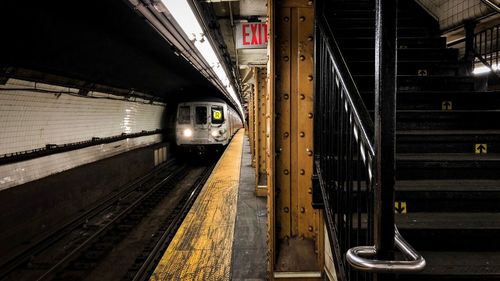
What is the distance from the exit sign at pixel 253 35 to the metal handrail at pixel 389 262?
4.59m

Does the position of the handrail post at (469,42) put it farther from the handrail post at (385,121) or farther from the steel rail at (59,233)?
the steel rail at (59,233)

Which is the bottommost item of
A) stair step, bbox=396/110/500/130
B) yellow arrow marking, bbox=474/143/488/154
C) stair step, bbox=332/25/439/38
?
yellow arrow marking, bbox=474/143/488/154

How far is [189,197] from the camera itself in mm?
8773

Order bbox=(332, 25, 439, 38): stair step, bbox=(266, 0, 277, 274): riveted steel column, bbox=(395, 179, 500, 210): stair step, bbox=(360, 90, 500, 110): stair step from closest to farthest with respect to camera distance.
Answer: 1. bbox=(395, 179, 500, 210): stair step
2. bbox=(266, 0, 277, 274): riveted steel column
3. bbox=(360, 90, 500, 110): stair step
4. bbox=(332, 25, 439, 38): stair step

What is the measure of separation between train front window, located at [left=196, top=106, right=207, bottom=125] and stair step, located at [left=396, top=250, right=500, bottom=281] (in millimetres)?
13114

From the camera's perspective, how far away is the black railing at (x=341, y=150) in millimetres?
1797

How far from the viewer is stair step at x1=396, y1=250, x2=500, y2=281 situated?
1.95m

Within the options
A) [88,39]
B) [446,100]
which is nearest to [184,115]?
[88,39]

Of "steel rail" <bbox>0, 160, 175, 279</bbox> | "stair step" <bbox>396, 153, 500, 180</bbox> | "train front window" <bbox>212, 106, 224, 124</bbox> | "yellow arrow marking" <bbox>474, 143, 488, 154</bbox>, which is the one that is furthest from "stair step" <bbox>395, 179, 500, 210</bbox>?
"train front window" <bbox>212, 106, 224, 124</bbox>

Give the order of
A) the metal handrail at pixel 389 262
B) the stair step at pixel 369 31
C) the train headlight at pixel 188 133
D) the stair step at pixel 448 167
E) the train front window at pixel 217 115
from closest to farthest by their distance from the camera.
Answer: the metal handrail at pixel 389 262, the stair step at pixel 448 167, the stair step at pixel 369 31, the train headlight at pixel 188 133, the train front window at pixel 217 115

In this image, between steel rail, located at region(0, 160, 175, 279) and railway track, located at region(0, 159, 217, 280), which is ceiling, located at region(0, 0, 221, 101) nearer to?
steel rail, located at region(0, 160, 175, 279)

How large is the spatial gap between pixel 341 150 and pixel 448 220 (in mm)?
1064

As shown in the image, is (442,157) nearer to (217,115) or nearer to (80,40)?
(80,40)

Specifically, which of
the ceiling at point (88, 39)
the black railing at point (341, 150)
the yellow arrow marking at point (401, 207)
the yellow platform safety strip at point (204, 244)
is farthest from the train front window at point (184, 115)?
the yellow arrow marking at point (401, 207)
